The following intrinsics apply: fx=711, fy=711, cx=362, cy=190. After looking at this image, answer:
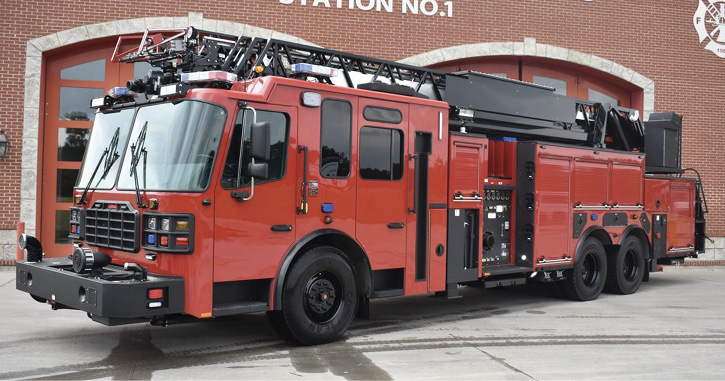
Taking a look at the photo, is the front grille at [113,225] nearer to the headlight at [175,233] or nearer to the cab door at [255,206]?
the headlight at [175,233]

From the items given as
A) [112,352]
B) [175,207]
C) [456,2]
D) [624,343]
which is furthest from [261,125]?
[456,2]

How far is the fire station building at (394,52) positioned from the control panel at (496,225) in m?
6.67

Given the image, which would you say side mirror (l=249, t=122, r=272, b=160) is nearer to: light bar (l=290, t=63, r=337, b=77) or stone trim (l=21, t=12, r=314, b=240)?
light bar (l=290, t=63, r=337, b=77)

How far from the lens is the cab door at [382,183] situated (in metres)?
7.74

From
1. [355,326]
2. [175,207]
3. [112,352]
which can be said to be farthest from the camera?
[355,326]

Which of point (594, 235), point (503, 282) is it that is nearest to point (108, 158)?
point (503, 282)

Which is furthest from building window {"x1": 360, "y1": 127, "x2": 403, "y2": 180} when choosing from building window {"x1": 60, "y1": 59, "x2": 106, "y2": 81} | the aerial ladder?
building window {"x1": 60, "y1": 59, "x2": 106, "y2": 81}

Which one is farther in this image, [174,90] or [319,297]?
[319,297]

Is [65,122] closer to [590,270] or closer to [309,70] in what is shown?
[309,70]

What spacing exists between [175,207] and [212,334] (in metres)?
2.24

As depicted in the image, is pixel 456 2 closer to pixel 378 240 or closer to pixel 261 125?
pixel 378 240

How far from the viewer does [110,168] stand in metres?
7.22

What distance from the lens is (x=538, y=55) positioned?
1678cm

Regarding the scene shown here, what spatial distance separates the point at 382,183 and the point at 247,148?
1860 millimetres
